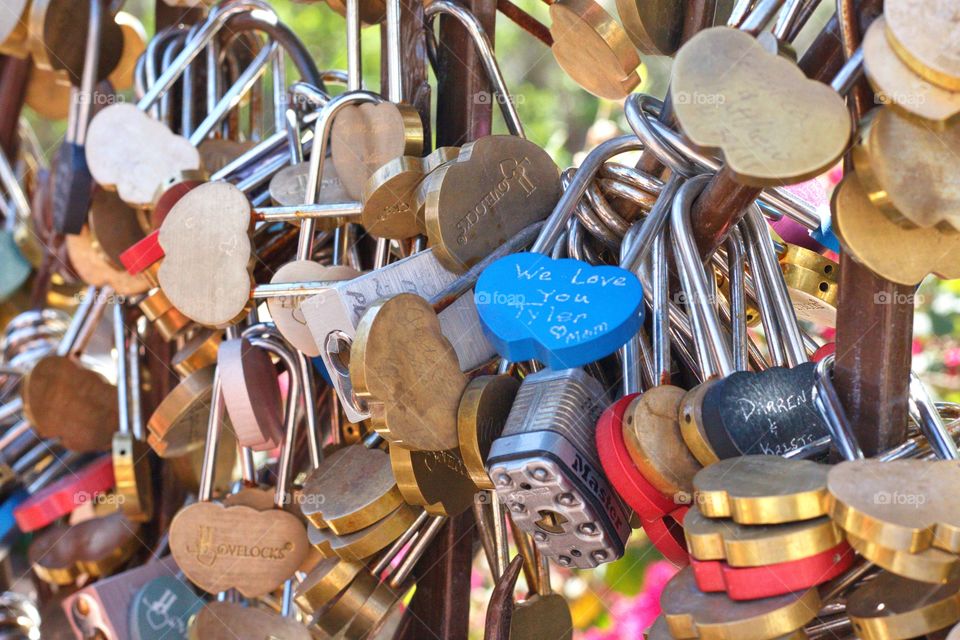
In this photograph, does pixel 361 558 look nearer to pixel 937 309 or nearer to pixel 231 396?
pixel 231 396

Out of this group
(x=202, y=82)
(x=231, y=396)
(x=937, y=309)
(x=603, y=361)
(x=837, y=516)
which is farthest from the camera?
(x=937, y=309)

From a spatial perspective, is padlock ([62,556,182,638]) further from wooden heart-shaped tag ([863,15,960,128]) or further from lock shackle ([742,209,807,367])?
wooden heart-shaped tag ([863,15,960,128])

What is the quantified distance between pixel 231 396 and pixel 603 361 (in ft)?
0.71

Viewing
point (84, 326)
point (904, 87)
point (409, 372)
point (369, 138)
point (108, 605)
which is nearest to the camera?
point (904, 87)

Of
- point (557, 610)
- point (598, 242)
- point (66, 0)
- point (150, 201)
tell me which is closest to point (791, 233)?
point (598, 242)

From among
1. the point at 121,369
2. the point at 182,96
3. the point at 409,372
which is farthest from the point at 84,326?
the point at 409,372

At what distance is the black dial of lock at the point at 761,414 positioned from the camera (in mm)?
401

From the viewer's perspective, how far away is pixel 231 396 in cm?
61

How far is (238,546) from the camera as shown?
620 mm

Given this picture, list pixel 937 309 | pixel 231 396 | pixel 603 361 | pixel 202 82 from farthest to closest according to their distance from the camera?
pixel 937 309 → pixel 202 82 → pixel 231 396 → pixel 603 361

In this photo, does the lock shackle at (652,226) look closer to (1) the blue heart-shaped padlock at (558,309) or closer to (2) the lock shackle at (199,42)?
(1) the blue heart-shaped padlock at (558,309)

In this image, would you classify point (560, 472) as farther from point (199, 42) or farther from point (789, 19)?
point (199, 42)

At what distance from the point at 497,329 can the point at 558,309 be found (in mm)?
24

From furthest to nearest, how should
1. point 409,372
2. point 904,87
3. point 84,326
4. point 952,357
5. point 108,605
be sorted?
point 952,357 < point 84,326 < point 108,605 < point 409,372 < point 904,87
